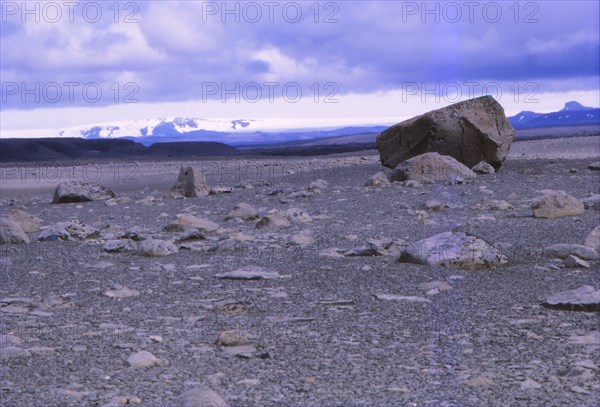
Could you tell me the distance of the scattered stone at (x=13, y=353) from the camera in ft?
13.7

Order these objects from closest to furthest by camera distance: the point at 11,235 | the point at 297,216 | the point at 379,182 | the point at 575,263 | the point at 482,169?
the point at 575,263, the point at 11,235, the point at 297,216, the point at 379,182, the point at 482,169

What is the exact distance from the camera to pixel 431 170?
13.8 metres

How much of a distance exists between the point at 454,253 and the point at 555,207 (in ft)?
10.4

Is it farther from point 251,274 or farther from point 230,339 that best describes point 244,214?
point 230,339

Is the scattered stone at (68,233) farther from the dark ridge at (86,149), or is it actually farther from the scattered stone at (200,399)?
the dark ridge at (86,149)

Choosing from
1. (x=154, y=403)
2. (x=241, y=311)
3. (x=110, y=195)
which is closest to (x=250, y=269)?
(x=241, y=311)

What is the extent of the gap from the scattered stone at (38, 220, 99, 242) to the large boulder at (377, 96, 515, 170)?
781 centimetres

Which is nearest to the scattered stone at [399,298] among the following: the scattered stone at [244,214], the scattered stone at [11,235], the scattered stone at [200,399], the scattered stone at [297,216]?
the scattered stone at [200,399]

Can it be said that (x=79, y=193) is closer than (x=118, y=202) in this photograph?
No

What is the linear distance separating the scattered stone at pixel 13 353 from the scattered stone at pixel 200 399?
1.09 m

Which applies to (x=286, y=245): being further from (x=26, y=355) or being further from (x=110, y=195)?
(x=110, y=195)

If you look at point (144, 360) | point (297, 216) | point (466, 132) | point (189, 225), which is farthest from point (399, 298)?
point (466, 132)

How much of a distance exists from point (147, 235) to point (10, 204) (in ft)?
22.1

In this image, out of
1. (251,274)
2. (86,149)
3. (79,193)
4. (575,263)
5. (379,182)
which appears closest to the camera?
(251,274)
